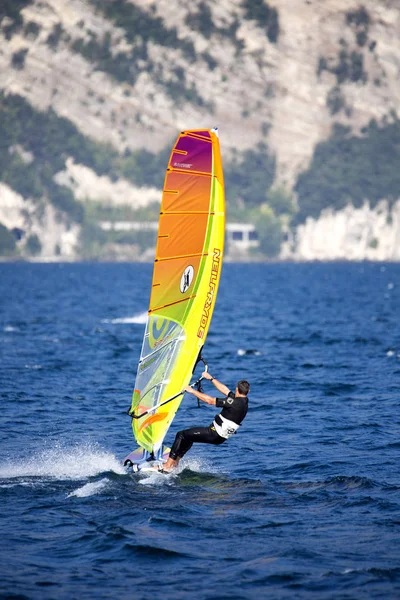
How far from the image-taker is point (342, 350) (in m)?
40.8

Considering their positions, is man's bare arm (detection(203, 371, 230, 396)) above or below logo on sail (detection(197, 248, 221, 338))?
below

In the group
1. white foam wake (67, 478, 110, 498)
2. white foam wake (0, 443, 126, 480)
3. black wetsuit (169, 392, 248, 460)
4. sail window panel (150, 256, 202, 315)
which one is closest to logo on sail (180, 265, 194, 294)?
sail window panel (150, 256, 202, 315)

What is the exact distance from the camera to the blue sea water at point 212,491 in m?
14.0

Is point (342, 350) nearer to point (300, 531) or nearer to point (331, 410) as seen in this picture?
point (331, 410)

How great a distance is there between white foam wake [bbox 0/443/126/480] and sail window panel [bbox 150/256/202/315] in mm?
3320

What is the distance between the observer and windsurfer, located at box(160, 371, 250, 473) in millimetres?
18109

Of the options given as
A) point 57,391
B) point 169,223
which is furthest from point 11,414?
point 169,223

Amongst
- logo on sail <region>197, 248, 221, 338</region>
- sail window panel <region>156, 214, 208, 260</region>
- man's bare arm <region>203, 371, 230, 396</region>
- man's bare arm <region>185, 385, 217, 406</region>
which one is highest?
sail window panel <region>156, 214, 208, 260</region>

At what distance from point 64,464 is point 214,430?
3353 mm

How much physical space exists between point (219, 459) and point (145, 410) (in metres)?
2.51

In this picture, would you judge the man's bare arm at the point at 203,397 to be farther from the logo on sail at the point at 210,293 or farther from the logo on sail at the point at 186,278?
the logo on sail at the point at 186,278

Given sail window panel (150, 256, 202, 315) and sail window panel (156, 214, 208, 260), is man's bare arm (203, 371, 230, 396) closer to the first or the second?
sail window panel (150, 256, 202, 315)

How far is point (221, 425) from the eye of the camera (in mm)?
18359

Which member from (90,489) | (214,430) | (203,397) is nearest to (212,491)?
→ (214,430)
